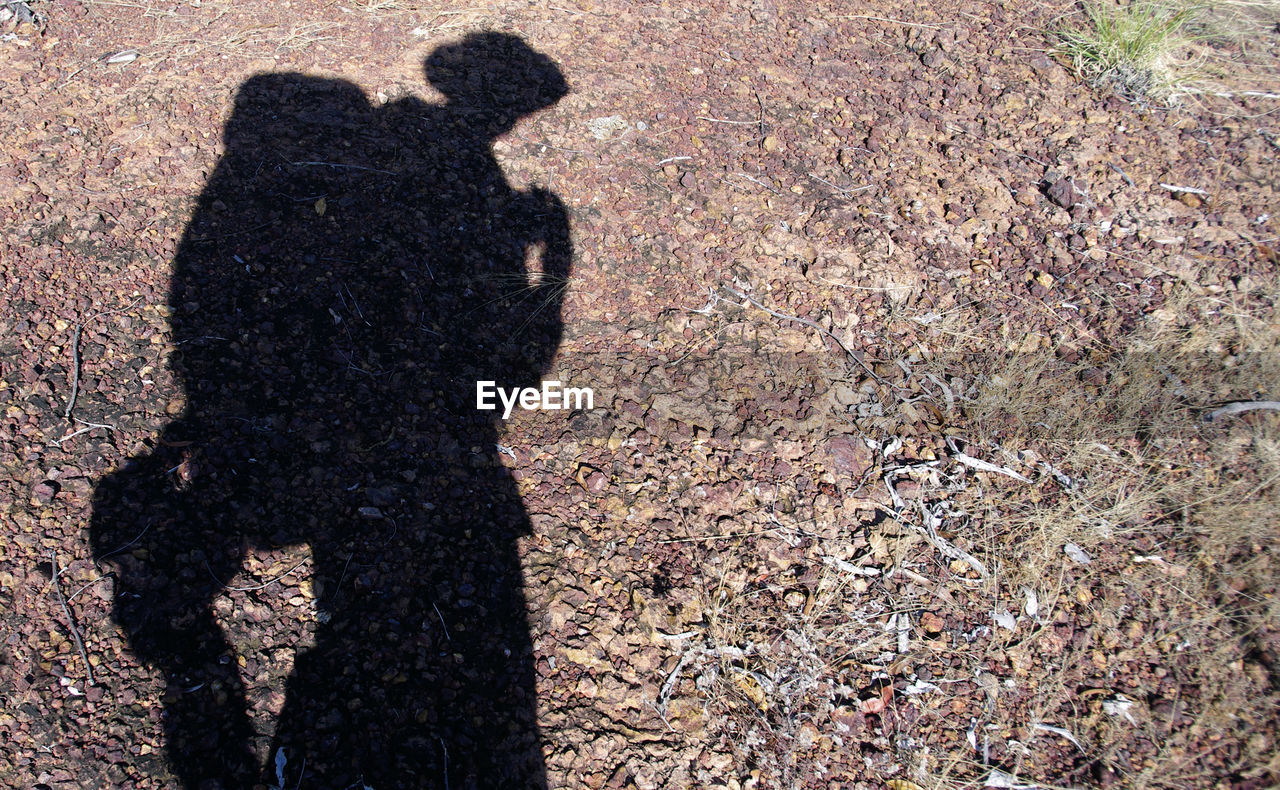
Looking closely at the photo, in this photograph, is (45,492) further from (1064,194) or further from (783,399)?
(1064,194)

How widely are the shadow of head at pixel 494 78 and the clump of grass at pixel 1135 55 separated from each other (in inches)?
127

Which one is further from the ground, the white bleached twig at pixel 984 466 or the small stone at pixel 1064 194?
the small stone at pixel 1064 194

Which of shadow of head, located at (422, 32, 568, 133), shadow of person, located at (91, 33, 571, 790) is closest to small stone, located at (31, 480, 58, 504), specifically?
shadow of person, located at (91, 33, 571, 790)

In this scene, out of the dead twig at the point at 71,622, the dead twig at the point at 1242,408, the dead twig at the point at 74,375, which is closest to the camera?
the dead twig at the point at 71,622

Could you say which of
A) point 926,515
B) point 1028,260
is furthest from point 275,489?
point 1028,260

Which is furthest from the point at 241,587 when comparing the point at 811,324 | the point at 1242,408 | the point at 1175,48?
the point at 1175,48

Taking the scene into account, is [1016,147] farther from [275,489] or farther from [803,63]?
[275,489]

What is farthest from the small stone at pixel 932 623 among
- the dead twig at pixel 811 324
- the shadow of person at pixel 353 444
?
the shadow of person at pixel 353 444

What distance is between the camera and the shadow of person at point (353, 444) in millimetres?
2186

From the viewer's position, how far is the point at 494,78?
13.7 ft

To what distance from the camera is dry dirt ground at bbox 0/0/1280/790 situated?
7.59ft

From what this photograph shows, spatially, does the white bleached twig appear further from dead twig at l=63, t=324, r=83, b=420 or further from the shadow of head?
dead twig at l=63, t=324, r=83, b=420

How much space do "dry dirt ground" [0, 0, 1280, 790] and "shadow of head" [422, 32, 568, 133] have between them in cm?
11

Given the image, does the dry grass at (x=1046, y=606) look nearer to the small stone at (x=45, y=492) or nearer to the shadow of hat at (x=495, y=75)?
the small stone at (x=45, y=492)
